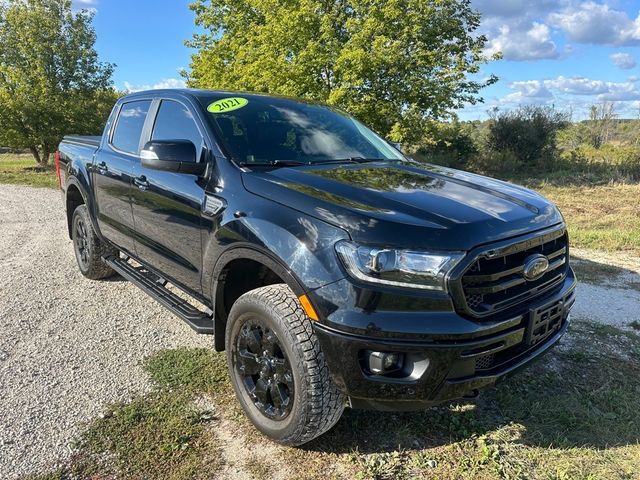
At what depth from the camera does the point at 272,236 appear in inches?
98.7

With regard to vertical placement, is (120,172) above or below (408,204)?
below

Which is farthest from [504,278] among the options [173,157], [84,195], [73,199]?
[73,199]

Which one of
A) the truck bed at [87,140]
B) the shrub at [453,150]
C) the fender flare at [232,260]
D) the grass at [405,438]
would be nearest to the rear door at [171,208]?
the fender flare at [232,260]

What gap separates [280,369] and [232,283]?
689mm

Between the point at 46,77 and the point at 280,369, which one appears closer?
the point at 280,369

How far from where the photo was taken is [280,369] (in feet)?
8.40

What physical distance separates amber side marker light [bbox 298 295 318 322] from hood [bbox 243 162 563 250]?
38cm

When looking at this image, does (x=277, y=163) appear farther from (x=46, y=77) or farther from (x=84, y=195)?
(x=46, y=77)

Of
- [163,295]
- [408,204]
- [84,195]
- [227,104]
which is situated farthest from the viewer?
[84,195]

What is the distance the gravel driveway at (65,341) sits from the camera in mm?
2785

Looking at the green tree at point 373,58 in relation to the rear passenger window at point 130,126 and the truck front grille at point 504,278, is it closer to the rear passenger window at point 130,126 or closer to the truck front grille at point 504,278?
the rear passenger window at point 130,126

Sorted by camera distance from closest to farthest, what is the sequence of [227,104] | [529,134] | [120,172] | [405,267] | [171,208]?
[405,267] < [171,208] < [227,104] < [120,172] < [529,134]

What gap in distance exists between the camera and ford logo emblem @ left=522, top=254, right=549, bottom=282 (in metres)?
2.45

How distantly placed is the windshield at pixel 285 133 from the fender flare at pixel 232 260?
60cm
